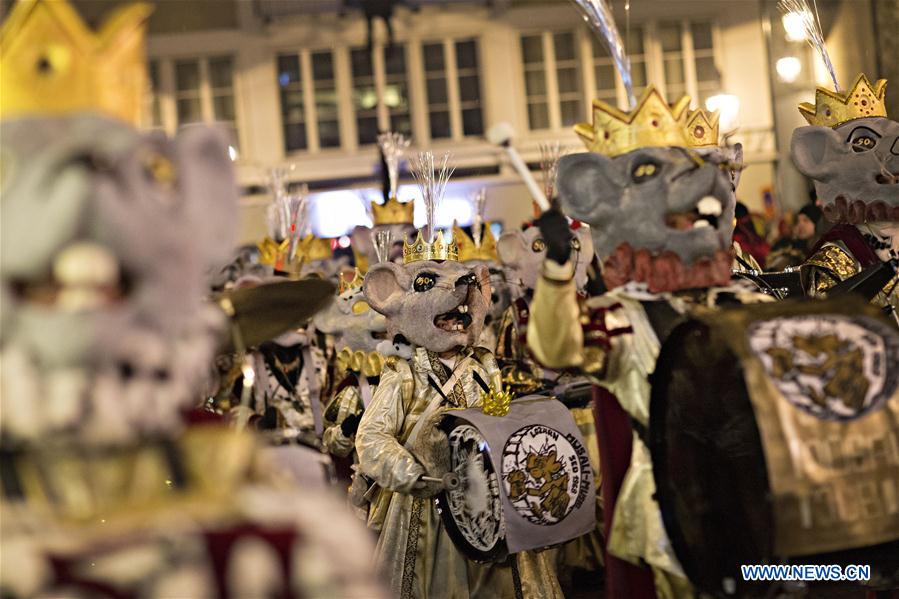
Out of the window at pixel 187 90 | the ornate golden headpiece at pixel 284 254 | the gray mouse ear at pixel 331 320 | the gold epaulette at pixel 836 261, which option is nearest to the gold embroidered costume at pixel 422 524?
the gray mouse ear at pixel 331 320

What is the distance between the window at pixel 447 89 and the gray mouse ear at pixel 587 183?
18.4m

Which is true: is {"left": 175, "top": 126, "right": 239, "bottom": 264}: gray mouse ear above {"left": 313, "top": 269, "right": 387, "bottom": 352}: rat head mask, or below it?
above

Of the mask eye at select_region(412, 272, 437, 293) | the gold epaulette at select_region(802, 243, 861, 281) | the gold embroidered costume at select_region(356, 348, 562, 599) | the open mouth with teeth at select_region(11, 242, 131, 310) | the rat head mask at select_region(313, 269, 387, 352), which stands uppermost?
the open mouth with teeth at select_region(11, 242, 131, 310)

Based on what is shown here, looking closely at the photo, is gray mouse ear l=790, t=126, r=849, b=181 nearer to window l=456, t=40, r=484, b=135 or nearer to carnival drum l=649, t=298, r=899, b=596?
carnival drum l=649, t=298, r=899, b=596

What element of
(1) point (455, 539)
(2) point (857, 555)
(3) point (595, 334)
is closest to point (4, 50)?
(3) point (595, 334)

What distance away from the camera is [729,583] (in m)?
4.13

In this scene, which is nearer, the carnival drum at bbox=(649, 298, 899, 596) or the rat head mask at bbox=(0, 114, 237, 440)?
the rat head mask at bbox=(0, 114, 237, 440)

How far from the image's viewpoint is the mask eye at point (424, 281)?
6.50m

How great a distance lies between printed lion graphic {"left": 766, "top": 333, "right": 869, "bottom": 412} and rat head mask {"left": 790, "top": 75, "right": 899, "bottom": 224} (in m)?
2.71

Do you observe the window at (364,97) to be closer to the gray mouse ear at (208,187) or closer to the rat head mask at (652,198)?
the rat head mask at (652,198)

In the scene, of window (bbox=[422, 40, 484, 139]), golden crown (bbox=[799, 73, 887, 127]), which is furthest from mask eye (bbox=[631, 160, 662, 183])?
window (bbox=[422, 40, 484, 139])

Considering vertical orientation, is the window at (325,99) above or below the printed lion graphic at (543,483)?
above

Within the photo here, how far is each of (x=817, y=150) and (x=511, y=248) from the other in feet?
9.16

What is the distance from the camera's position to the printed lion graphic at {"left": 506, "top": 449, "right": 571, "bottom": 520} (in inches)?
222
